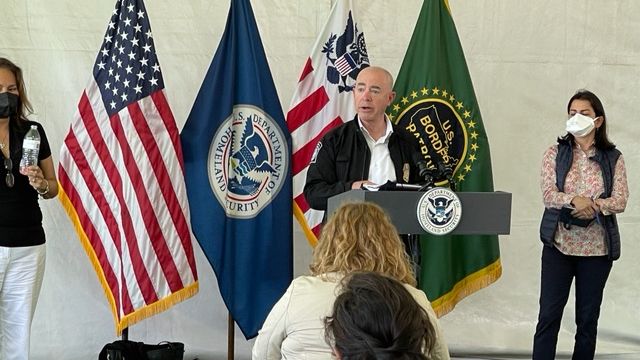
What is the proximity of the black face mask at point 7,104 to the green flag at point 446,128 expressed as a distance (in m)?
1.79

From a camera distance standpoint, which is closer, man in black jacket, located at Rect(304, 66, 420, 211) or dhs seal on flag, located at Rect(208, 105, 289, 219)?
man in black jacket, located at Rect(304, 66, 420, 211)

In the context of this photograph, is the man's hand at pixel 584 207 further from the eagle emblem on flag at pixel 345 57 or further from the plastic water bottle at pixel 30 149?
the plastic water bottle at pixel 30 149

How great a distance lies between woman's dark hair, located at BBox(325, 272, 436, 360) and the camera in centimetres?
129

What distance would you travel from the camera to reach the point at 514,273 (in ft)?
15.8

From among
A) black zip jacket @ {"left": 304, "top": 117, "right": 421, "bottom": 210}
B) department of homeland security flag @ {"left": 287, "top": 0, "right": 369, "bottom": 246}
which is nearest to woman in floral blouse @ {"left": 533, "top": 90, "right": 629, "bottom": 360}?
black zip jacket @ {"left": 304, "top": 117, "right": 421, "bottom": 210}

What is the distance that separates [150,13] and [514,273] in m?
2.59

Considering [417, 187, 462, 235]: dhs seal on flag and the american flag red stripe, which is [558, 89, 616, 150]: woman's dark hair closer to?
the american flag red stripe

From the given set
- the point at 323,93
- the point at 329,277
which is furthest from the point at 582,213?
the point at 329,277

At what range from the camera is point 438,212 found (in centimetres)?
265

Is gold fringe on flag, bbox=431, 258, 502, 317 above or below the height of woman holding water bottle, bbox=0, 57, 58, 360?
below

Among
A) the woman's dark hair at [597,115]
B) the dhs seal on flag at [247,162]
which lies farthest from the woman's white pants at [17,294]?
the woman's dark hair at [597,115]

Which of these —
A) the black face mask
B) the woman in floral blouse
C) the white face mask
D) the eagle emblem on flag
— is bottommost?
the woman in floral blouse

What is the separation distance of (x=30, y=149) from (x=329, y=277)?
1781 millimetres

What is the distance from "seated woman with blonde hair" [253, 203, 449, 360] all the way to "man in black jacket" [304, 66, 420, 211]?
1249mm
